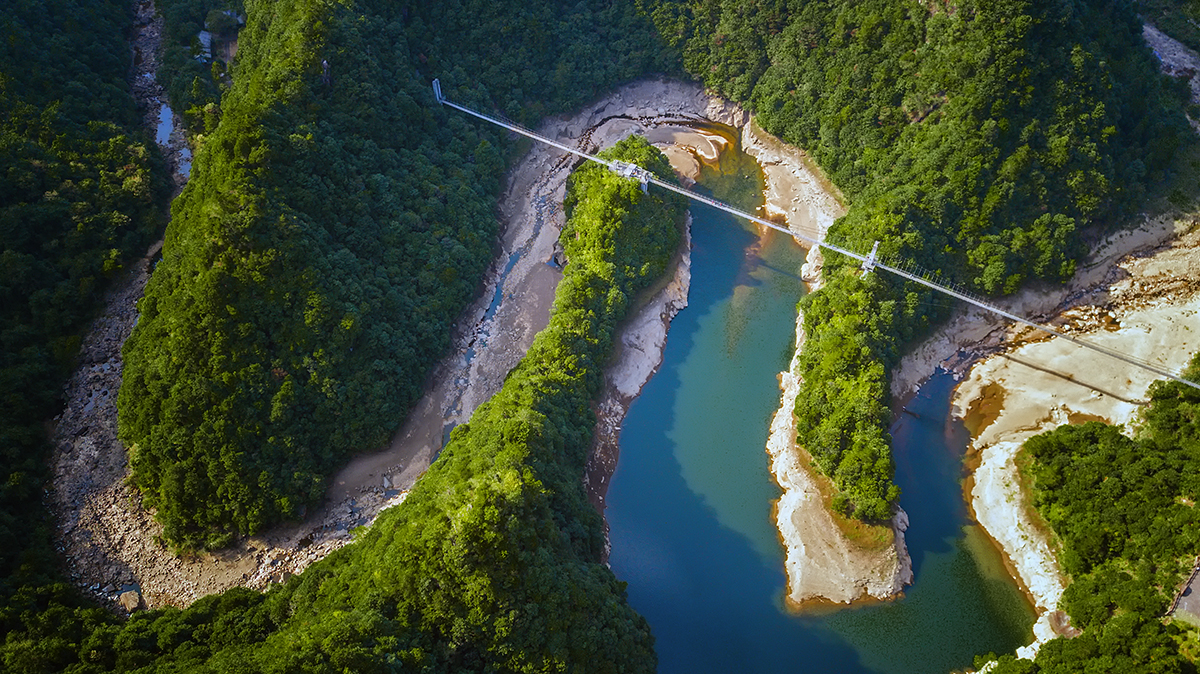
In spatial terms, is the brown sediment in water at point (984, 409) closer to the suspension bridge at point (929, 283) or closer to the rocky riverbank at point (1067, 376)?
the rocky riverbank at point (1067, 376)

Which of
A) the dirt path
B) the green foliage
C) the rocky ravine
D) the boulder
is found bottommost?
the boulder

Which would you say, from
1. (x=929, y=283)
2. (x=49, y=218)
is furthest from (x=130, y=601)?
(x=929, y=283)

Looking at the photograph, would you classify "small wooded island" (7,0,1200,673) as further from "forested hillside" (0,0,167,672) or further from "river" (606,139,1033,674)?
"river" (606,139,1033,674)

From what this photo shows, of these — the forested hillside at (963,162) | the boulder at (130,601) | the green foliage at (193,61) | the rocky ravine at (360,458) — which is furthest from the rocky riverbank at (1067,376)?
the green foliage at (193,61)

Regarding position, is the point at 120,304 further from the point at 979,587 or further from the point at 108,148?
the point at 979,587

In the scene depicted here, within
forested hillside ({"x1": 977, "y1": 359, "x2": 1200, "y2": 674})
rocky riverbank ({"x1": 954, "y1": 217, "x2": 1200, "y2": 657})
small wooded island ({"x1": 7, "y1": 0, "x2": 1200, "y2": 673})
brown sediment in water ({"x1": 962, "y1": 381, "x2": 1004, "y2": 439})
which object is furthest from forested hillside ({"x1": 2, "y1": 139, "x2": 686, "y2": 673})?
brown sediment in water ({"x1": 962, "y1": 381, "x2": 1004, "y2": 439})
